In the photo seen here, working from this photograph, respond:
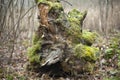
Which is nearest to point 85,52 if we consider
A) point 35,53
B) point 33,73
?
point 35,53

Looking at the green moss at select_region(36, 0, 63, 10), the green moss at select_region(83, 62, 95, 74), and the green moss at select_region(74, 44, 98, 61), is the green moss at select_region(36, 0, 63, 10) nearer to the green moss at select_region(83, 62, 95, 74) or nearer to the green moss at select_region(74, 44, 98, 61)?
the green moss at select_region(74, 44, 98, 61)

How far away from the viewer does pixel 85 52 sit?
8.95m

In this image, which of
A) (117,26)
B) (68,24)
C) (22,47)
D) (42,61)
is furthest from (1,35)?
(117,26)

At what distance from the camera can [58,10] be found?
29.8 feet

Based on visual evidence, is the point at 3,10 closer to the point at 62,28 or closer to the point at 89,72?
the point at 62,28

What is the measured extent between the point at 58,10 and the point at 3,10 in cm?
143

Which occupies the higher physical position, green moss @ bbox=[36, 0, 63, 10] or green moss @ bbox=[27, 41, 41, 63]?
green moss @ bbox=[36, 0, 63, 10]

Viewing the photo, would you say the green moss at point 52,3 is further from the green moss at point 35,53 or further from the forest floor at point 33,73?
the forest floor at point 33,73

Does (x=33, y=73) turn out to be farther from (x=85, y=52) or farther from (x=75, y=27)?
(x=75, y=27)

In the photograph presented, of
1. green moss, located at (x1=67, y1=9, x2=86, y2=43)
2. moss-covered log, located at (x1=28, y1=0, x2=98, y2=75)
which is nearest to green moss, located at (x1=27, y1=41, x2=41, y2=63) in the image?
moss-covered log, located at (x1=28, y1=0, x2=98, y2=75)

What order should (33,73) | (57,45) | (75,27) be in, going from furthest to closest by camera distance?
1. (75,27)
2. (33,73)
3. (57,45)

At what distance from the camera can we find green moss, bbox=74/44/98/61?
28.8ft

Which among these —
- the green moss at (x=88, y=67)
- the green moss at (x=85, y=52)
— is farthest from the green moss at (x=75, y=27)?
the green moss at (x=88, y=67)

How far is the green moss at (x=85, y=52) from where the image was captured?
878 centimetres
